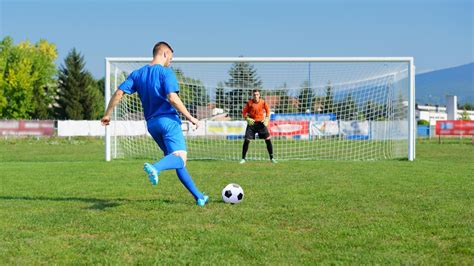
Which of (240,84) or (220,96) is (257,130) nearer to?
(240,84)

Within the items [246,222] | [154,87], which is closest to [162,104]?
[154,87]

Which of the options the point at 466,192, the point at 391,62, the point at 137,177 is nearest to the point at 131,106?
the point at 137,177

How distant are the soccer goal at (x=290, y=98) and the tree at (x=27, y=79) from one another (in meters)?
44.4

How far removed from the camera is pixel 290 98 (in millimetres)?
17797

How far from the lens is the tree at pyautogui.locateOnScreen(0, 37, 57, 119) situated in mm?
58000

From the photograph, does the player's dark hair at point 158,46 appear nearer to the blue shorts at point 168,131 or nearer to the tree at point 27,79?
the blue shorts at point 168,131

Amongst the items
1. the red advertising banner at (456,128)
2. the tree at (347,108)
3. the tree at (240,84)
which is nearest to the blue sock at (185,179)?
the tree at (240,84)

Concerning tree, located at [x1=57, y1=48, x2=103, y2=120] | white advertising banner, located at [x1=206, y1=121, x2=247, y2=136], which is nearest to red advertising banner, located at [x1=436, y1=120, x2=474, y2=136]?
white advertising banner, located at [x1=206, y1=121, x2=247, y2=136]

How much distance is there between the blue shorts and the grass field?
70 centimetres

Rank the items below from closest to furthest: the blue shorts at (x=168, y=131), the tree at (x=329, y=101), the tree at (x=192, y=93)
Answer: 1. the blue shorts at (x=168, y=131)
2. the tree at (x=192, y=93)
3. the tree at (x=329, y=101)

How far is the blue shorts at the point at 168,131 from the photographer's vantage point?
6.14m

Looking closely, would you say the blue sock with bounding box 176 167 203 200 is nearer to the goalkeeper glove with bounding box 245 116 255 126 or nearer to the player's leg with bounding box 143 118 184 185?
the player's leg with bounding box 143 118 184 185

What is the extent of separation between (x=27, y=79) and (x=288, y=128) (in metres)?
42.7

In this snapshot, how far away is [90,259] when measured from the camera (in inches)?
151
